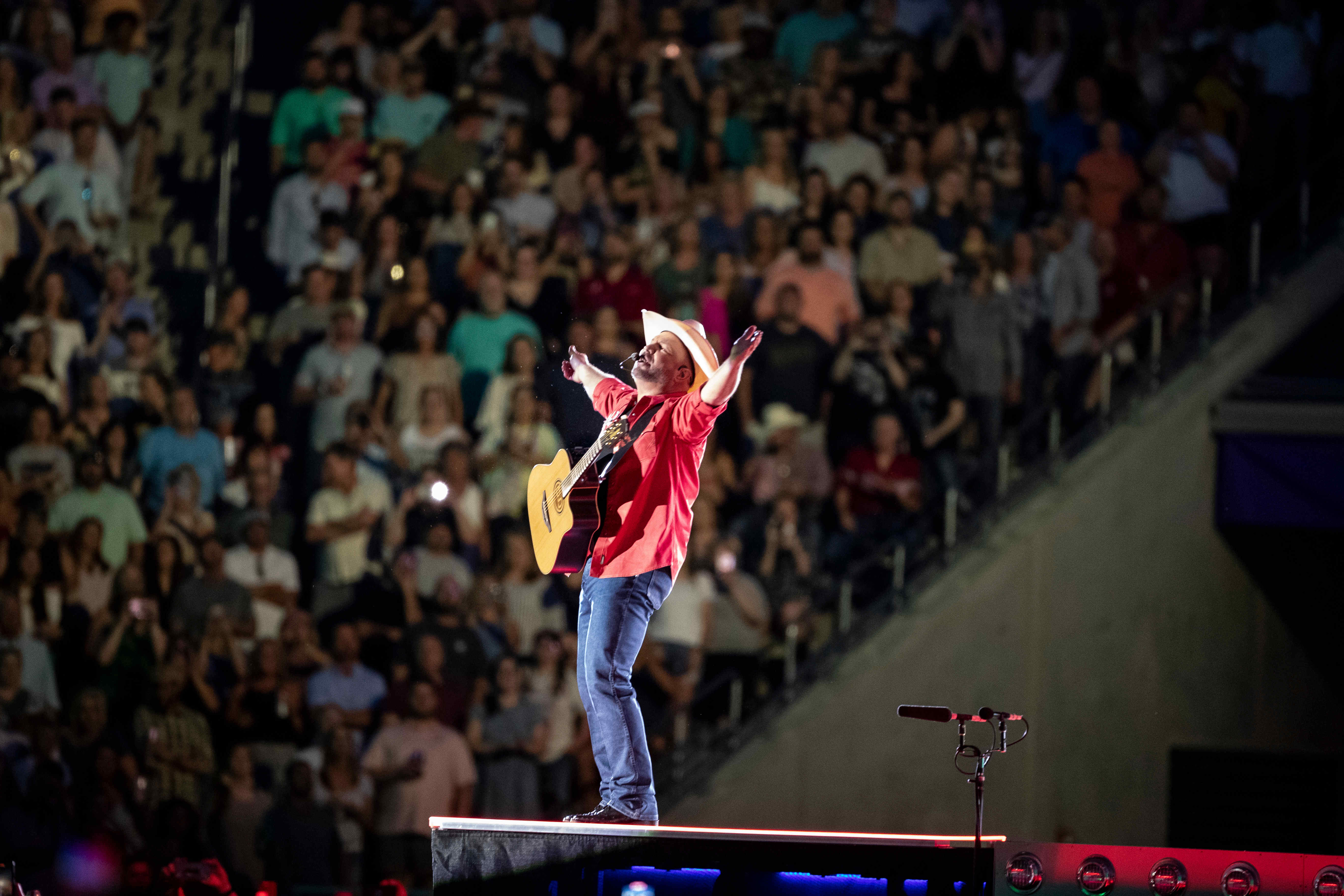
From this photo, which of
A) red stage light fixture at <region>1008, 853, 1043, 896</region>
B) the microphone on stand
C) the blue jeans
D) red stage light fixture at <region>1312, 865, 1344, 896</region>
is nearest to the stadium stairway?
the blue jeans

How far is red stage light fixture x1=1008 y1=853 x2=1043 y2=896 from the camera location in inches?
184

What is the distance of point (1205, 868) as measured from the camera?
4664 mm

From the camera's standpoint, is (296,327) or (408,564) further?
(296,327)

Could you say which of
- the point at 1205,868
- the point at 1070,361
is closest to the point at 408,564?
the point at 1070,361

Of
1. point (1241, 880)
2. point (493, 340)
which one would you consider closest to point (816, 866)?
point (1241, 880)

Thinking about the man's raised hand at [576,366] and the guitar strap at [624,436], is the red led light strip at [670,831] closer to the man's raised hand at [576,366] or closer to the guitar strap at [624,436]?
the guitar strap at [624,436]

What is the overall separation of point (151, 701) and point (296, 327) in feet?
7.48

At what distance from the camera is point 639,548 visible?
4965mm

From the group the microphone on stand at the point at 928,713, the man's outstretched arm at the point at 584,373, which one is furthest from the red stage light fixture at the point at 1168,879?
the man's outstretched arm at the point at 584,373

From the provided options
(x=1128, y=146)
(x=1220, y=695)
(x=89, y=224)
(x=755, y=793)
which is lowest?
(x=755, y=793)

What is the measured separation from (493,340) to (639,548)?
14.6 feet

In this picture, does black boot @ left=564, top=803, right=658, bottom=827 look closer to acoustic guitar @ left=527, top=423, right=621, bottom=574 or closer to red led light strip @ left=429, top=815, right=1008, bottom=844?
red led light strip @ left=429, top=815, right=1008, bottom=844

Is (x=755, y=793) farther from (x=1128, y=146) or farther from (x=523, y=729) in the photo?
(x=1128, y=146)

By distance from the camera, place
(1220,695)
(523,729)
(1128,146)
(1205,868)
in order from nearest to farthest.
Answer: (1205,868) < (523,729) < (1220,695) < (1128,146)
